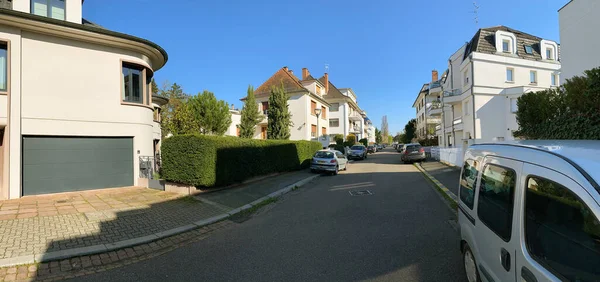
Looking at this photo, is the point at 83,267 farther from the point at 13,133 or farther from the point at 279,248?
the point at 13,133

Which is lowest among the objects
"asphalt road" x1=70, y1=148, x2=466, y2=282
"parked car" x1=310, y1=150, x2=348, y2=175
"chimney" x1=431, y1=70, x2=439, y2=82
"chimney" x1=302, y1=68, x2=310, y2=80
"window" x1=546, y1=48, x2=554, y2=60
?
"asphalt road" x1=70, y1=148, x2=466, y2=282

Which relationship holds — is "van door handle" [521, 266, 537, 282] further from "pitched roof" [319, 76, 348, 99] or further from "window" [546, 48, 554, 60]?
"pitched roof" [319, 76, 348, 99]

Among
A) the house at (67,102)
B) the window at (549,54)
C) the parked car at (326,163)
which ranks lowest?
the parked car at (326,163)

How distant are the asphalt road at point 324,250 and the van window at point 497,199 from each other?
4.37 feet

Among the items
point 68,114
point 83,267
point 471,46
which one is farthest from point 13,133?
point 471,46

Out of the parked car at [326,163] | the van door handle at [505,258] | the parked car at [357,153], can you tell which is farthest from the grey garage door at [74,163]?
the parked car at [357,153]

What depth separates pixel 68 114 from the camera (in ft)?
31.9

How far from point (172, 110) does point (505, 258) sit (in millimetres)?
34228

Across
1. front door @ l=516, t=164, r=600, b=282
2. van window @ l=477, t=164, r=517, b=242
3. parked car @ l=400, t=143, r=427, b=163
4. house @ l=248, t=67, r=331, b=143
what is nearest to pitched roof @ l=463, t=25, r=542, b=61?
parked car @ l=400, t=143, r=427, b=163

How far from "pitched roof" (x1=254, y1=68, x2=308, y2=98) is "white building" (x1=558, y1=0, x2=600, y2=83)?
22262 millimetres

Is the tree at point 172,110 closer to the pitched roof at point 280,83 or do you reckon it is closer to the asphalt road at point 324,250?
the pitched roof at point 280,83

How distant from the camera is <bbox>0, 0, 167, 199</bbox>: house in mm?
8734

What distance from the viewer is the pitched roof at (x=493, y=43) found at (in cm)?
2322

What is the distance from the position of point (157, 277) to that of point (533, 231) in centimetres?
442
